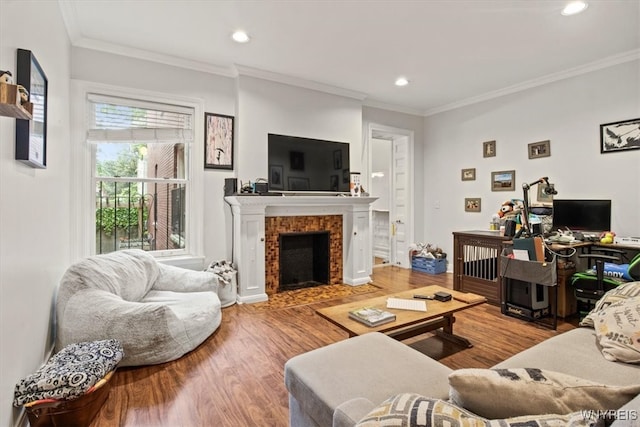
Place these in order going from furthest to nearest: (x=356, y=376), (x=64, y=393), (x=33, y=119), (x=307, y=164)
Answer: (x=307, y=164) → (x=33, y=119) → (x=64, y=393) → (x=356, y=376)

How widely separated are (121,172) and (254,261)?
5.74ft

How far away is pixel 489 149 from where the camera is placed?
4969mm

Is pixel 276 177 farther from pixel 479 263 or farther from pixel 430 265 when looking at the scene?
pixel 430 265

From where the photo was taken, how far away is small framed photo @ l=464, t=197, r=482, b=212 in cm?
512

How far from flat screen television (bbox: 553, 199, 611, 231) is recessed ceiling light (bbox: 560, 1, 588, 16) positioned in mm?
1998

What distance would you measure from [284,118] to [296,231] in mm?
1493

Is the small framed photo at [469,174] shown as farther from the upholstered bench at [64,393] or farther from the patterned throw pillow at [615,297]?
the upholstered bench at [64,393]

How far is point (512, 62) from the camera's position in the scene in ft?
12.6

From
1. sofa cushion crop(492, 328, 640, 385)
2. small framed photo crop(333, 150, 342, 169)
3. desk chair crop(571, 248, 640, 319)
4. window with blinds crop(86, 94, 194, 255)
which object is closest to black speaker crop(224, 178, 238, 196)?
window with blinds crop(86, 94, 194, 255)

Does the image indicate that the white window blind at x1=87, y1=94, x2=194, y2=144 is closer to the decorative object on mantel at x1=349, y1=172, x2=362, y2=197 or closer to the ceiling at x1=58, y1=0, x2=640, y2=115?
the ceiling at x1=58, y1=0, x2=640, y2=115

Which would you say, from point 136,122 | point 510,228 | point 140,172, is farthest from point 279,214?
point 510,228

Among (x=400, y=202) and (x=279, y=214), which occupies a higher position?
(x=400, y=202)

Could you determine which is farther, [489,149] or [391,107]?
[391,107]

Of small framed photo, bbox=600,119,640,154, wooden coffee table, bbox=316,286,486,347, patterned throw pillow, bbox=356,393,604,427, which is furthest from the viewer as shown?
small framed photo, bbox=600,119,640,154
